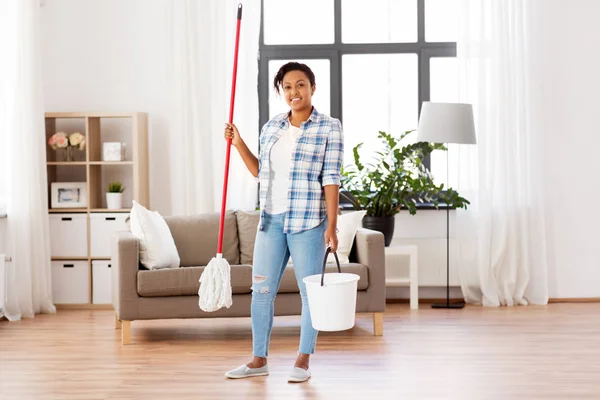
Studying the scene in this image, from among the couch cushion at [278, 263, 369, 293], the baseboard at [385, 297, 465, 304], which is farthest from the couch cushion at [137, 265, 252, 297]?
the baseboard at [385, 297, 465, 304]

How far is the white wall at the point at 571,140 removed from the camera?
6512mm

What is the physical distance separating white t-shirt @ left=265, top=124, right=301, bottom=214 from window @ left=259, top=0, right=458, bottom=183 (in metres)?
2.98

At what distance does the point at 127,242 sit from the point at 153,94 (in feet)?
6.32

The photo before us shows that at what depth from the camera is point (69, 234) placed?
20.9 feet

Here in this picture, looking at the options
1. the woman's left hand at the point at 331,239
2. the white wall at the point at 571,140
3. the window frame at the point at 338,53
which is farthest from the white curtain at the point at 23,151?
the white wall at the point at 571,140

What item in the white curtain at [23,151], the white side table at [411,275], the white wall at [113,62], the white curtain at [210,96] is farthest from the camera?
the white wall at [113,62]

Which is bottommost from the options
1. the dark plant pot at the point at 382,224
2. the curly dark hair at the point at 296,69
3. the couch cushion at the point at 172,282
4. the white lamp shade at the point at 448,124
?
the couch cushion at the point at 172,282

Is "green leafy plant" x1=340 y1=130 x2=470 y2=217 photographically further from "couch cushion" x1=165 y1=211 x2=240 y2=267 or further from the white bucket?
the white bucket

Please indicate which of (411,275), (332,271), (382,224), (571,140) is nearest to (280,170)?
(332,271)

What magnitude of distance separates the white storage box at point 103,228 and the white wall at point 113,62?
0.41 metres

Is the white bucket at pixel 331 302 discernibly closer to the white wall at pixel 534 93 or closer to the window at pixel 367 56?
the white wall at pixel 534 93

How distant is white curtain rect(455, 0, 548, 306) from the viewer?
6.38 m

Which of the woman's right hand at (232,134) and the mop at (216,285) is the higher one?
the woman's right hand at (232,134)

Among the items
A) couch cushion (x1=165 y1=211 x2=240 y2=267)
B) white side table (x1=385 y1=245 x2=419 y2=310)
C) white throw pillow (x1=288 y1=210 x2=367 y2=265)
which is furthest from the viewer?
white side table (x1=385 y1=245 x2=419 y2=310)
